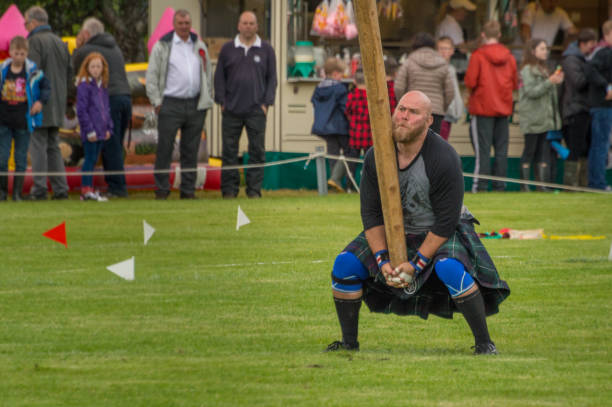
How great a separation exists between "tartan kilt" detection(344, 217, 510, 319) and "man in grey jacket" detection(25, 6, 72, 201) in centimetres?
927

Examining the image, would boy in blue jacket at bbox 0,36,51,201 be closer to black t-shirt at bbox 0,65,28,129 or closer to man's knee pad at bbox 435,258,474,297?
black t-shirt at bbox 0,65,28,129

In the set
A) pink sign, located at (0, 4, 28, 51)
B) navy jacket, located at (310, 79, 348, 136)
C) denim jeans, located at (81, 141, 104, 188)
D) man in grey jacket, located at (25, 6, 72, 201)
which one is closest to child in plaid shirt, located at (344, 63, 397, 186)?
navy jacket, located at (310, 79, 348, 136)

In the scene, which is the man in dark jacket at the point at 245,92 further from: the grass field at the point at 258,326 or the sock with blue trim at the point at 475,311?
the sock with blue trim at the point at 475,311

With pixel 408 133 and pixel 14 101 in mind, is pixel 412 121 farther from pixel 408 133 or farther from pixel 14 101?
pixel 14 101

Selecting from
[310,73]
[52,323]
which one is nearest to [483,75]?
[310,73]

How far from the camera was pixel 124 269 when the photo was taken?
8.52 meters

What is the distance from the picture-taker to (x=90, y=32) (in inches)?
598

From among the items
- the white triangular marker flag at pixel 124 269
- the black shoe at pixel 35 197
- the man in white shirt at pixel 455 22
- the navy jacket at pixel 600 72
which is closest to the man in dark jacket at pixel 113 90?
the black shoe at pixel 35 197

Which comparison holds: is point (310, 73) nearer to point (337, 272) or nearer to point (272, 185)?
point (272, 185)

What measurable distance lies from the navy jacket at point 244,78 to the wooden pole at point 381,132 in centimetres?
898

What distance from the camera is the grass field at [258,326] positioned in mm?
4719

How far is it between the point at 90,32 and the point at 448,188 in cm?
1044

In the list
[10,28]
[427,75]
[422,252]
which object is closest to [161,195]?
[427,75]

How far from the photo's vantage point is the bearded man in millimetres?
5484
